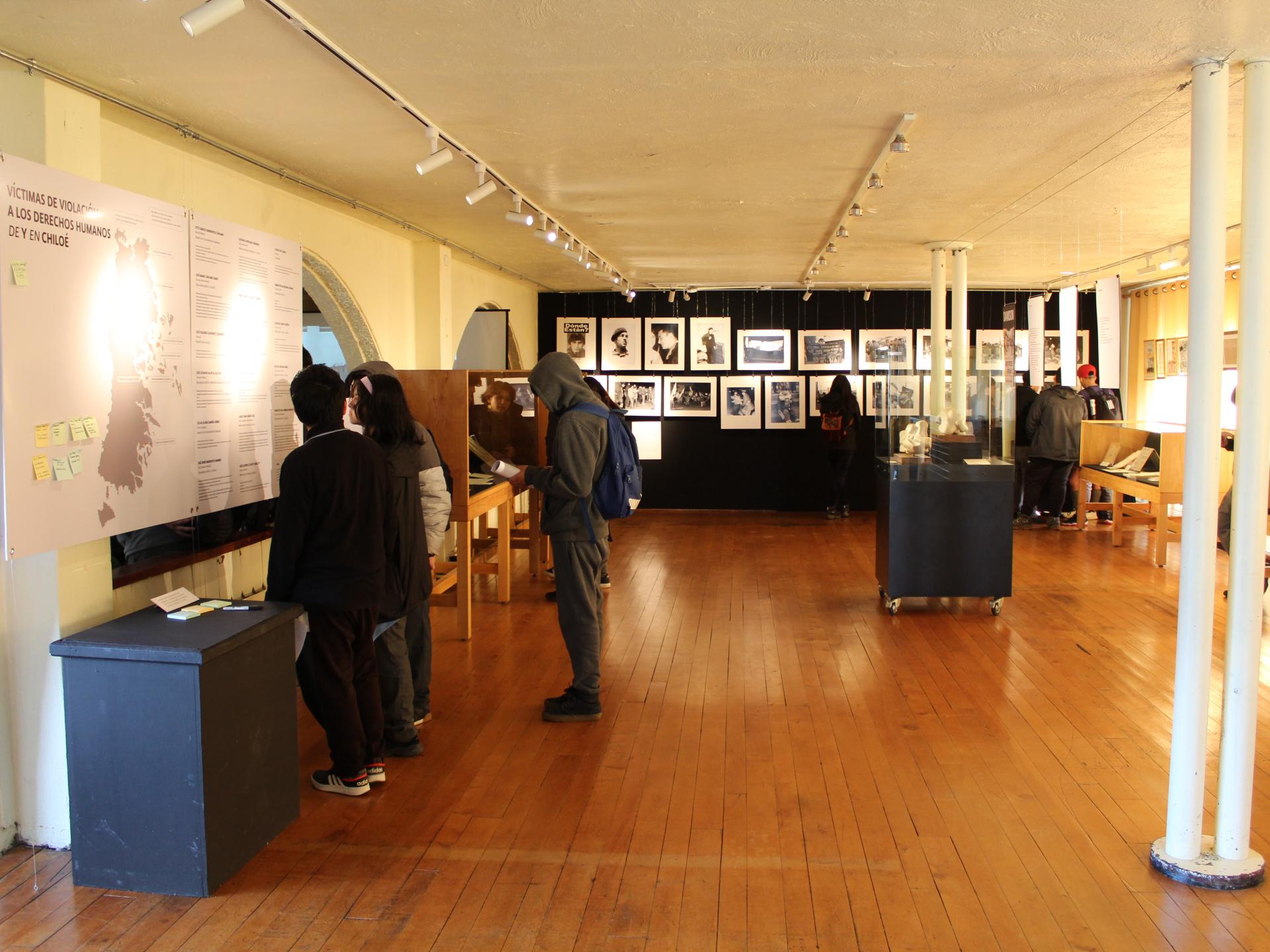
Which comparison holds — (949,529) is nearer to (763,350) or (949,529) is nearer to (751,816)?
(751,816)

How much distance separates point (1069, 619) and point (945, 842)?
13.1ft

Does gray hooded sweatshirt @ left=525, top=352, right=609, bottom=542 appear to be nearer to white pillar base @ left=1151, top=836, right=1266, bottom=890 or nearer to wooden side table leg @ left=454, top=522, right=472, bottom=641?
wooden side table leg @ left=454, top=522, right=472, bottom=641

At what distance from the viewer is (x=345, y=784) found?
4.16 meters

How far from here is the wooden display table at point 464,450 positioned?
6.66 metres

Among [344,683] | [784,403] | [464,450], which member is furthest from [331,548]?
[784,403]

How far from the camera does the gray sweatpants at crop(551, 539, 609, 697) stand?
16.2 feet

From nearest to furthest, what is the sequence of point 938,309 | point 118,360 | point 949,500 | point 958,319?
1. point 118,360
2. point 949,500
3. point 958,319
4. point 938,309

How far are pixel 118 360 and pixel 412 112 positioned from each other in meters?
1.65

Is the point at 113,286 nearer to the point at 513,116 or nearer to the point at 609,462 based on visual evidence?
the point at 513,116

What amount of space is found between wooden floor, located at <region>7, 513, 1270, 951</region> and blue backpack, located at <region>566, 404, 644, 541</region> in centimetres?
107

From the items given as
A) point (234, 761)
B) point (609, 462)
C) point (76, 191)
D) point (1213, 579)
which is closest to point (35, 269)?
point (76, 191)

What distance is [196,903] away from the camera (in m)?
3.31

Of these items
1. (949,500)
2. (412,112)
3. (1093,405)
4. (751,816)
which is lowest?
(751,816)

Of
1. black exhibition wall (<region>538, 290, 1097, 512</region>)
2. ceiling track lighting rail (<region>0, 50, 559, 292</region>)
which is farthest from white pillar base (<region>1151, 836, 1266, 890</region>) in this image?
black exhibition wall (<region>538, 290, 1097, 512</region>)
